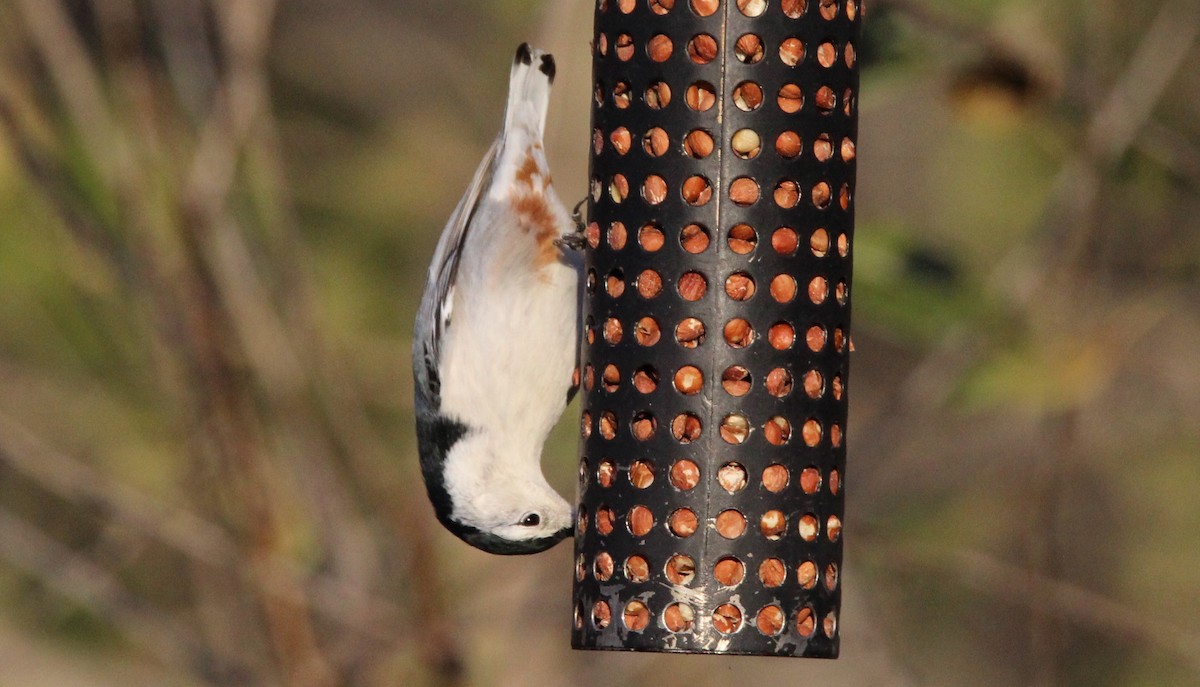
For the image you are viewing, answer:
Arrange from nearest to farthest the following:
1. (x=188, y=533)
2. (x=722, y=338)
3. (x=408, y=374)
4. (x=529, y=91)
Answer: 1. (x=722, y=338)
2. (x=529, y=91)
3. (x=188, y=533)
4. (x=408, y=374)

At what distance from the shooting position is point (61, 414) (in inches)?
268

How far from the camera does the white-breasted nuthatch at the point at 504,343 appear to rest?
4.23 meters

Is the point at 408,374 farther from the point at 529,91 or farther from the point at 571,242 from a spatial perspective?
the point at 571,242

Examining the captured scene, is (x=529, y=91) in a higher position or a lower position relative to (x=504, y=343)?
higher

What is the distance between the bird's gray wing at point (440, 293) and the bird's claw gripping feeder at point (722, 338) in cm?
129

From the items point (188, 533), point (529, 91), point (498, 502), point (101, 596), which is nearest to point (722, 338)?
point (498, 502)

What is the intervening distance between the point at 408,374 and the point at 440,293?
251 centimetres

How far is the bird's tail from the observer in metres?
4.67

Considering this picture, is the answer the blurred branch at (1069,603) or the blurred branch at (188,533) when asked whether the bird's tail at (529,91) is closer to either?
the blurred branch at (188,533)

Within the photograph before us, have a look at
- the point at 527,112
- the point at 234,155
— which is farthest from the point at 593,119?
the point at 234,155

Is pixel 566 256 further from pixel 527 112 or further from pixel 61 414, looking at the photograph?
pixel 61 414

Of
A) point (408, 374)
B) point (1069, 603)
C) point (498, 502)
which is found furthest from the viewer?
point (408, 374)

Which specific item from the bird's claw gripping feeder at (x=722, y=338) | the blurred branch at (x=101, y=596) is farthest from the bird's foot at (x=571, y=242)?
the blurred branch at (x=101, y=596)

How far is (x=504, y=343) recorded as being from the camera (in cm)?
445
